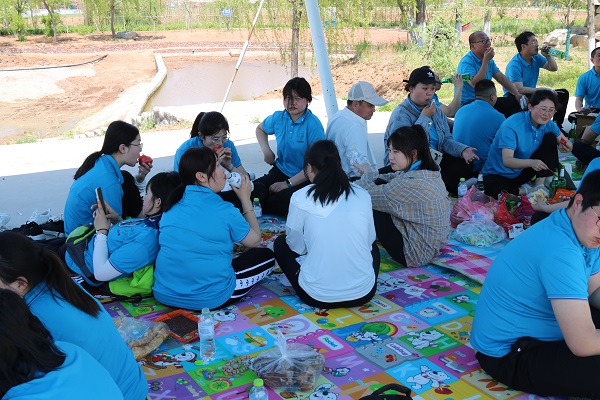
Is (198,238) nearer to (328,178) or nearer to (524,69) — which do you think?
(328,178)

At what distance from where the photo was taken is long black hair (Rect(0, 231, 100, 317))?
7.28ft

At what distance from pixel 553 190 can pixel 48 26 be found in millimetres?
38495

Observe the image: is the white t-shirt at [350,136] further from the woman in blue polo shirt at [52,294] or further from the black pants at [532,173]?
the woman in blue polo shirt at [52,294]

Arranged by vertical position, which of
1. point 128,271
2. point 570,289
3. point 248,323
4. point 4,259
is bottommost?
point 248,323

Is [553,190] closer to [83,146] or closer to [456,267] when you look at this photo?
[456,267]

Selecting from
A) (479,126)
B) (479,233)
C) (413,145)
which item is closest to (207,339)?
(413,145)

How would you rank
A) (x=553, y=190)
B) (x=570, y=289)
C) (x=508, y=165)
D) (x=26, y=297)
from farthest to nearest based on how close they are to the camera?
(x=508, y=165) < (x=553, y=190) < (x=570, y=289) < (x=26, y=297)

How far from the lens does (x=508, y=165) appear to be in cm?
534

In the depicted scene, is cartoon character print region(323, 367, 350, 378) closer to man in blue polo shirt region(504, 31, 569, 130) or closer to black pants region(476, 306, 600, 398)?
black pants region(476, 306, 600, 398)

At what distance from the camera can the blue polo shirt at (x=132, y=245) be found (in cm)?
359

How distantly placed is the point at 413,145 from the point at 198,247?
1577mm

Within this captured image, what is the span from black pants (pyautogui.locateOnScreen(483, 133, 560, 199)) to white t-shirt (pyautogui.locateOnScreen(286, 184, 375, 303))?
2.22 meters

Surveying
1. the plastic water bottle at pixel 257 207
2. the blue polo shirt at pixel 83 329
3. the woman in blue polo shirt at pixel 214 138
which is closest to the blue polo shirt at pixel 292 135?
the plastic water bottle at pixel 257 207

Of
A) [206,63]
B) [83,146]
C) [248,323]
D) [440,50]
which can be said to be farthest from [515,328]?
[206,63]
